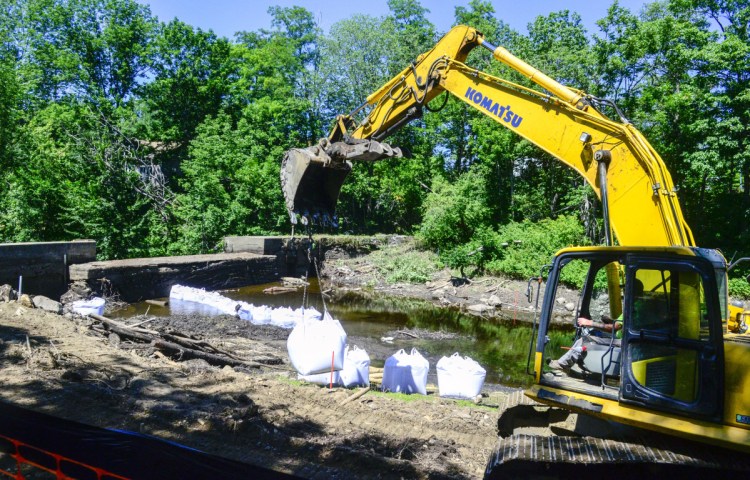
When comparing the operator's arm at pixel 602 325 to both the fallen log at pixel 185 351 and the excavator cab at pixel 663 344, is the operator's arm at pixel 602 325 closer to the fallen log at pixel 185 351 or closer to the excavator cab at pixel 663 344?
the excavator cab at pixel 663 344

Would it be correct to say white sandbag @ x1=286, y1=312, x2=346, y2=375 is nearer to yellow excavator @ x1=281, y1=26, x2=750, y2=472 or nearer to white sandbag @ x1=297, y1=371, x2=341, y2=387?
white sandbag @ x1=297, y1=371, x2=341, y2=387

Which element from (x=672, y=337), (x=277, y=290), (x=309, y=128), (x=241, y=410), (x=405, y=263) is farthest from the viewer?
(x=309, y=128)

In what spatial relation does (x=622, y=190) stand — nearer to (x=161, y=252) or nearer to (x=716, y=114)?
(x=716, y=114)

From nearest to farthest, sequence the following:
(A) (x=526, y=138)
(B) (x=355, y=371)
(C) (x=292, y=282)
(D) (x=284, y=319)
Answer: (A) (x=526, y=138)
(B) (x=355, y=371)
(D) (x=284, y=319)
(C) (x=292, y=282)

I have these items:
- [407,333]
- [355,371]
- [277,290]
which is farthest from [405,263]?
[355,371]

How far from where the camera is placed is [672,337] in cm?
393

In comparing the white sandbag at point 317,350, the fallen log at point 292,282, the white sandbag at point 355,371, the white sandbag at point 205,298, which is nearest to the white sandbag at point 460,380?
the white sandbag at point 355,371

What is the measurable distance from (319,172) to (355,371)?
3057 millimetres

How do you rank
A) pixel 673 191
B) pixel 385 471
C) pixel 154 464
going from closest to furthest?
1. pixel 154 464
2. pixel 385 471
3. pixel 673 191

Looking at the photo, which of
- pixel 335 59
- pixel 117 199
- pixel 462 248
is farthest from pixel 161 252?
pixel 335 59

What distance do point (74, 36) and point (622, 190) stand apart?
112 ft

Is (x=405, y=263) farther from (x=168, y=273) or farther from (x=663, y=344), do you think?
(x=663, y=344)

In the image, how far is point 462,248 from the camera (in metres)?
22.2

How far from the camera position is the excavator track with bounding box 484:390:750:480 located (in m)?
3.62
